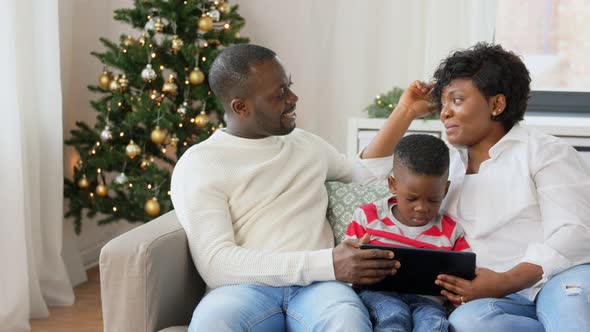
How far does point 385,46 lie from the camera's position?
3.91 m

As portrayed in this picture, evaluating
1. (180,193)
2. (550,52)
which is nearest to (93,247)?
(180,193)

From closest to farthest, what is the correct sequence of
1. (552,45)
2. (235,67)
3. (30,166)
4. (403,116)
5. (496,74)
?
(496,74) < (235,67) < (403,116) < (30,166) < (552,45)

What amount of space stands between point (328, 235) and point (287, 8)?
2061 mm

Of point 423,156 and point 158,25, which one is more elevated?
point 158,25

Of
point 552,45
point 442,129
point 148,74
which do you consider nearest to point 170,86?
point 148,74

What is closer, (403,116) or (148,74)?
(403,116)

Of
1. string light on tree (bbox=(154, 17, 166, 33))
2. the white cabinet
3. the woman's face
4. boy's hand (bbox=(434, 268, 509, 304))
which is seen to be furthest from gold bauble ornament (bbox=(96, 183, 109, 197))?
boy's hand (bbox=(434, 268, 509, 304))

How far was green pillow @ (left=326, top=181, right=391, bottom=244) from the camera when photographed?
2.21 meters

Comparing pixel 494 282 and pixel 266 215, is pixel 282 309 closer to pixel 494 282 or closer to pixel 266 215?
pixel 266 215

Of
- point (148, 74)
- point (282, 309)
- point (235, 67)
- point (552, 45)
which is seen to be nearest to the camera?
point (282, 309)

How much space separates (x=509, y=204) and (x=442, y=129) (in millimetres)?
1284

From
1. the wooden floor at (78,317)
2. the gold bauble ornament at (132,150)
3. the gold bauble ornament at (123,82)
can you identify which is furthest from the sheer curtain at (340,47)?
the wooden floor at (78,317)

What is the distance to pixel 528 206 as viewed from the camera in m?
1.96

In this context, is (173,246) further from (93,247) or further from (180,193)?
(93,247)
